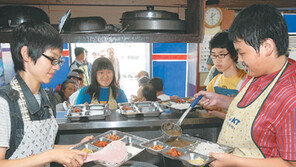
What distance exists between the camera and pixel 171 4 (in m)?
2.29

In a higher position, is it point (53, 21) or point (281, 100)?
point (53, 21)

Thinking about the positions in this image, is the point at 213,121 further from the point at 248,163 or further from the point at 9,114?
the point at 9,114

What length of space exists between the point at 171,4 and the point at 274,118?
1.60 metres

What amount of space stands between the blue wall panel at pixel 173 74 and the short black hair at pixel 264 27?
5.73 metres

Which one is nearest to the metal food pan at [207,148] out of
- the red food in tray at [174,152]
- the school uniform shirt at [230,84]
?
the red food in tray at [174,152]

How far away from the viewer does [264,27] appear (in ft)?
3.83

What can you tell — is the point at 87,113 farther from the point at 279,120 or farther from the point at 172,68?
the point at 172,68

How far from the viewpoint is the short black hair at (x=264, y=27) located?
1162 millimetres

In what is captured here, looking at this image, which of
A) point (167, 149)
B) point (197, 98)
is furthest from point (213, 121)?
point (167, 149)

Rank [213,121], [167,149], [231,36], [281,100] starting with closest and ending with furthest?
1. [281,100]
2. [231,36]
3. [167,149]
4. [213,121]

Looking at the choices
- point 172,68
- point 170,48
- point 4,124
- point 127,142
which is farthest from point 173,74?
point 4,124

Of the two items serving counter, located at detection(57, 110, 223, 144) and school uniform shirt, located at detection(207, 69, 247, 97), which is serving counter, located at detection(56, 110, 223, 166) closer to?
serving counter, located at detection(57, 110, 223, 144)

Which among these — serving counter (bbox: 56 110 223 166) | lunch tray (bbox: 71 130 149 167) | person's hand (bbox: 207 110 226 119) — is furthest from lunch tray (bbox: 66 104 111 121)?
person's hand (bbox: 207 110 226 119)

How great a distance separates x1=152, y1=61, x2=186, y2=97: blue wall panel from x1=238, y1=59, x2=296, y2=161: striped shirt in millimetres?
5624
